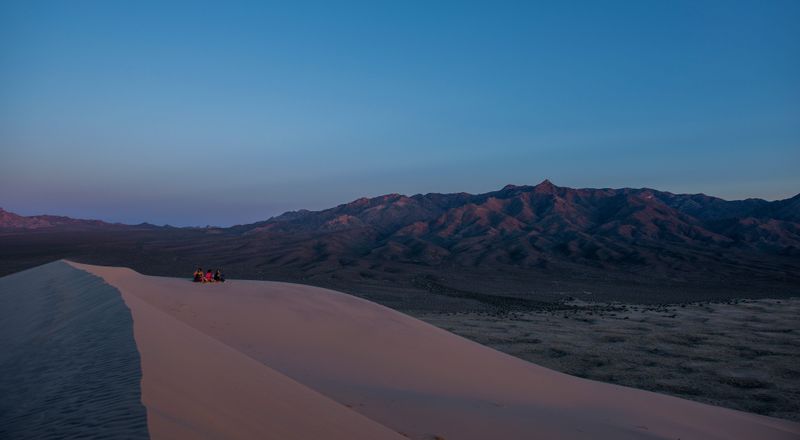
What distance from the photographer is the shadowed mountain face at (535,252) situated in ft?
143

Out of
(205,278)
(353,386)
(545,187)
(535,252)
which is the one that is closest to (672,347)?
Answer: (353,386)

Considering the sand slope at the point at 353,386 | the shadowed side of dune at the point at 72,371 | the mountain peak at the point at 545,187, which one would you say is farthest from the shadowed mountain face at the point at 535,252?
the shadowed side of dune at the point at 72,371

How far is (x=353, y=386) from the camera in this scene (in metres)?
7.52

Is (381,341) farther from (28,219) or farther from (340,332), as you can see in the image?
(28,219)

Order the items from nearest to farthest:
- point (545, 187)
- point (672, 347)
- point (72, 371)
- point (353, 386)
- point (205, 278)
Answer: point (72, 371) < point (353, 386) < point (672, 347) < point (205, 278) < point (545, 187)

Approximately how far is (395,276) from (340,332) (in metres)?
36.0

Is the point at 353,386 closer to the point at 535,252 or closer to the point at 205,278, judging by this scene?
the point at 205,278

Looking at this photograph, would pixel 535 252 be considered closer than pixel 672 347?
No

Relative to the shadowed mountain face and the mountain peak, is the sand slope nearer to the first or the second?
the shadowed mountain face

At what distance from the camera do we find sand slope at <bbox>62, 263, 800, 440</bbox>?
13.5 ft

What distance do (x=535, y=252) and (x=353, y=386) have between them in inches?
2441

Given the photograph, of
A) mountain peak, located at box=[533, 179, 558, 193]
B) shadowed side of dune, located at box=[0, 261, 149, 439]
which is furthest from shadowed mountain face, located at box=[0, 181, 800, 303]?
shadowed side of dune, located at box=[0, 261, 149, 439]

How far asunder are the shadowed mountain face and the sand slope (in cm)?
2397

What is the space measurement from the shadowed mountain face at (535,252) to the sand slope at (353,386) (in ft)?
78.6
